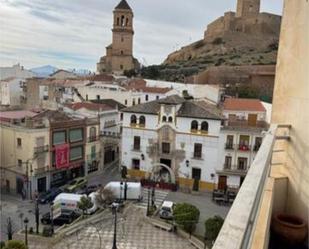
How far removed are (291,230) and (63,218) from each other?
11121 millimetres

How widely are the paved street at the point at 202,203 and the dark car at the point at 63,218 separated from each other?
440 cm

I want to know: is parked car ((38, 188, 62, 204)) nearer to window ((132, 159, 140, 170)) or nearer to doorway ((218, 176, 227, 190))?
window ((132, 159, 140, 170))

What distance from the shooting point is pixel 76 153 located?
1848cm

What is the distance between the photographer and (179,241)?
1157cm

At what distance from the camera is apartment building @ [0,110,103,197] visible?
53.0 ft

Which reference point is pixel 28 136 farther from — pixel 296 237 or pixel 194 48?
pixel 194 48

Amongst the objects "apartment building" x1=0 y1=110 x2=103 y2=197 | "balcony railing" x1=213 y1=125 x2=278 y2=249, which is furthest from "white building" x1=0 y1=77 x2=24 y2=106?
"balcony railing" x1=213 y1=125 x2=278 y2=249

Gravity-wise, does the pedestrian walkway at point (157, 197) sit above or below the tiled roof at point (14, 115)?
below

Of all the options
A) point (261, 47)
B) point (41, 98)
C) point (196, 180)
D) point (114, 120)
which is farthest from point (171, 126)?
point (261, 47)

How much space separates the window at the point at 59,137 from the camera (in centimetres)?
1714

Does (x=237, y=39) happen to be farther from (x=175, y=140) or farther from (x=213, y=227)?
(x=213, y=227)

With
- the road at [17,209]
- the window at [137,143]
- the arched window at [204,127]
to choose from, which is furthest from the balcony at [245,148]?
the road at [17,209]

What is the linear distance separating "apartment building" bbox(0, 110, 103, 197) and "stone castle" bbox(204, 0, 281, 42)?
4110cm

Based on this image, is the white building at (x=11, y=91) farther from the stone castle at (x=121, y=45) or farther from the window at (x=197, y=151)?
the stone castle at (x=121, y=45)
